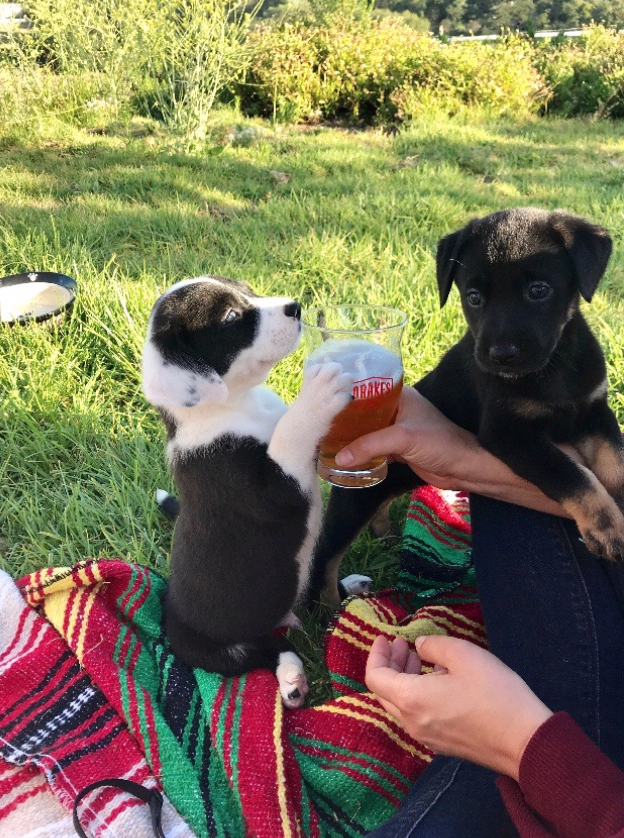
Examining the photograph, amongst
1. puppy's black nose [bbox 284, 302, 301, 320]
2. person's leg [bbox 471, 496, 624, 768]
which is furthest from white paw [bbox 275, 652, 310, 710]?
puppy's black nose [bbox 284, 302, 301, 320]

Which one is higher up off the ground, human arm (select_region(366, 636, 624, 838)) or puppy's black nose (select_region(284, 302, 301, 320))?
puppy's black nose (select_region(284, 302, 301, 320))

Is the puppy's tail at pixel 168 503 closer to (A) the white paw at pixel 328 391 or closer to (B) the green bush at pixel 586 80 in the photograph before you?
(A) the white paw at pixel 328 391

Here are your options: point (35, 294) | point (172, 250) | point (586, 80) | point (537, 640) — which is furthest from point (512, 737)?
point (586, 80)

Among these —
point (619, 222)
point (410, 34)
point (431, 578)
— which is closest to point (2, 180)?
point (619, 222)

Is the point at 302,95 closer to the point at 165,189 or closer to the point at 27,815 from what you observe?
the point at 165,189

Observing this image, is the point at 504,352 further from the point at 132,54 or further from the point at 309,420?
the point at 132,54

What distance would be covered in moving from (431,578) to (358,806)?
95 cm

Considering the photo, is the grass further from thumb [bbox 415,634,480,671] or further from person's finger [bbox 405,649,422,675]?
thumb [bbox 415,634,480,671]

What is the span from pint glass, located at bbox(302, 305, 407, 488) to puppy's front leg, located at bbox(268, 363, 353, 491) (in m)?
0.05

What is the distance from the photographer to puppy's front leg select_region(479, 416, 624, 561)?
78.0 inches

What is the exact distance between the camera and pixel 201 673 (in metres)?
2.27

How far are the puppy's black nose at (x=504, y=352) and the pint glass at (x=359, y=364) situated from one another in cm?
30

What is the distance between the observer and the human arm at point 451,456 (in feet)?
7.38

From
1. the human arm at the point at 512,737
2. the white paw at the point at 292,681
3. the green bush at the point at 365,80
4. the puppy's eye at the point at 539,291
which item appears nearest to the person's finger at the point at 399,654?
the human arm at the point at 512,737
